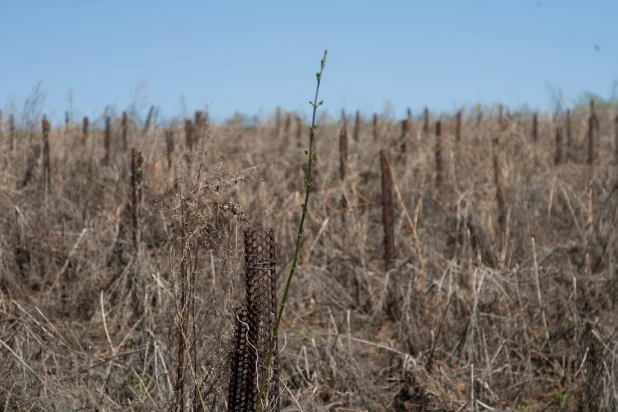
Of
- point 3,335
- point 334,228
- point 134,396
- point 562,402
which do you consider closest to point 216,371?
point 134,396

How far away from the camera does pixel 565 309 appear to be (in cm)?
583

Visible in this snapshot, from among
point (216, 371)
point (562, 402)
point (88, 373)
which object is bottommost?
point (562, 402)

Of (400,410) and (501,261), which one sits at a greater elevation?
(501,261)

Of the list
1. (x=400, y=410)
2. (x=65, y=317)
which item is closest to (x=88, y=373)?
(x=400, y=410)

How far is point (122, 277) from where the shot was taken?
645 cm

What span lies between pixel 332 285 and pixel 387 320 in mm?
598

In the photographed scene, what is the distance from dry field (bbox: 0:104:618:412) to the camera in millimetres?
3438

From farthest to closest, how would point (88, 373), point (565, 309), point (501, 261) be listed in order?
point (501, 261) → point (565, 309) → point (88, 373)

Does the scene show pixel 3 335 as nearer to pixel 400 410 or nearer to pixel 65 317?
pixel 65 317

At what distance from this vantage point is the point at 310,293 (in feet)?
22.5

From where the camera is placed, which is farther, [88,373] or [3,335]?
[3,335]

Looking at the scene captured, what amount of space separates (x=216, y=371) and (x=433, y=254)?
427 centimetres

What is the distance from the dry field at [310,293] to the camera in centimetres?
344

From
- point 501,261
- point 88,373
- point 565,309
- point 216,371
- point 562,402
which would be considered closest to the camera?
point 216,371
